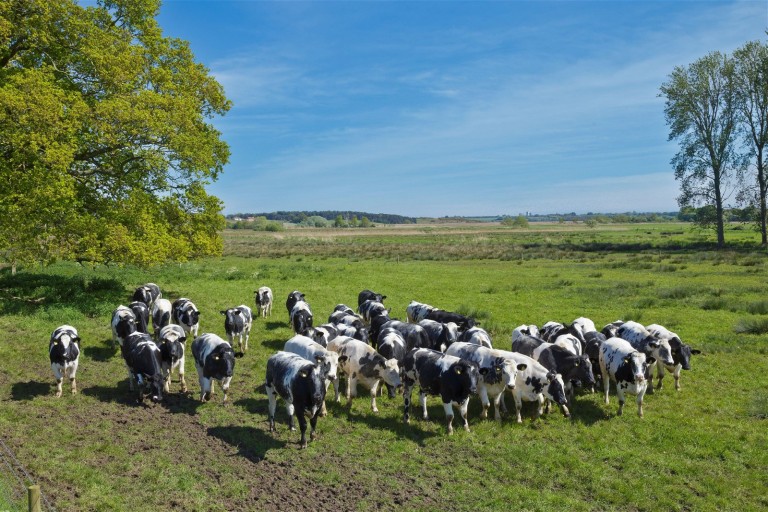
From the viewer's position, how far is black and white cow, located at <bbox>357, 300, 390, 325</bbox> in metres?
20.3

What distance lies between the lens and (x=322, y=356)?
39.7 ft

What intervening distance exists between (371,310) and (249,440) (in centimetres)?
1049

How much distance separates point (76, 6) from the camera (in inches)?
771

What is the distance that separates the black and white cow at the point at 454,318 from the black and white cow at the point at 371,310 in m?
1.97

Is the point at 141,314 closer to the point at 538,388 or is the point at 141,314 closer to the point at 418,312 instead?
the point at 418,312

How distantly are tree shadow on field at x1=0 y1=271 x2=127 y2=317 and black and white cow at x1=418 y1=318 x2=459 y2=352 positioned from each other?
14.3m

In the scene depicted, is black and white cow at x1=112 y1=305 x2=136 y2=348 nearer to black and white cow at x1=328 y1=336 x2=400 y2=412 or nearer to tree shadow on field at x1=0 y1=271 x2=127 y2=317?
tree shadow on field at x1=0 y1=271 x2=127 y2=317

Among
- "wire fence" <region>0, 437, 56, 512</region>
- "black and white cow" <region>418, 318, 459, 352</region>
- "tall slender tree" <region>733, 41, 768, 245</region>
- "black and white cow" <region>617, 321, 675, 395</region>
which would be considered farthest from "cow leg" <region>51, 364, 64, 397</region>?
"tall slender tree" <region>733, 41, 768, 245</region>

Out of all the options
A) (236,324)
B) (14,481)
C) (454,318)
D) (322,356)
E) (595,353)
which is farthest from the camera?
(454,318)

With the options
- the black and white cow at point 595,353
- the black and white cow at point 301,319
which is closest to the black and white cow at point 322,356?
the black and white cow at point 301,319

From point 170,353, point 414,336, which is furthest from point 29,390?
point 414,336

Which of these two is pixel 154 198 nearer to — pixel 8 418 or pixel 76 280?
pixel 76 280

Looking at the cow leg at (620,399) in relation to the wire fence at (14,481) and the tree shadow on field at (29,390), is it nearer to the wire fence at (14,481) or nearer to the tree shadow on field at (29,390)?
the wire fence at (14,481)

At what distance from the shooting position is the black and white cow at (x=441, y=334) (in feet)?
53.0
